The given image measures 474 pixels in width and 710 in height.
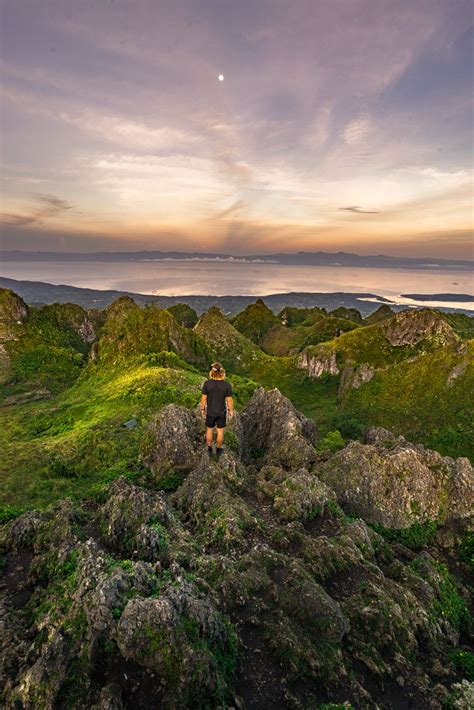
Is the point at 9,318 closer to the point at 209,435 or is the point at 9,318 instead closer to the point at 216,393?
the point at 209,435

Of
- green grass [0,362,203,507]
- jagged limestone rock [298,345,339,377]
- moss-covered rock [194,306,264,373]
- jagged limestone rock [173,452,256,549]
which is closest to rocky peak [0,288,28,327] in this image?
green grass [0,362,203,507]

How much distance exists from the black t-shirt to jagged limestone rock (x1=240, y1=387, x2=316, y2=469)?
10.6 m

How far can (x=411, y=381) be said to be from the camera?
221ft

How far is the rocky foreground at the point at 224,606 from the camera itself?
931 cm

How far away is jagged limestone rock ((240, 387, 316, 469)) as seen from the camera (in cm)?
2895

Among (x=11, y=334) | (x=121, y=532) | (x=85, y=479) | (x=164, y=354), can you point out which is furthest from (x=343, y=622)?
(x=11, y=334)

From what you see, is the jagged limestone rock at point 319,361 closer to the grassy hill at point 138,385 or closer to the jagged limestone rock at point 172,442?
the grassy hill at point 138,385

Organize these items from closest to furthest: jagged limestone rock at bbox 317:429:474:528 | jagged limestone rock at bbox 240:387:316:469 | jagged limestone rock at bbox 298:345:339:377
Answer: jagged limestone rock at bbox 317:429:474:528 → jagged limestone rock at bbox 240:387:316:469 → jagged limestone rock at bbox 298:345:339:377

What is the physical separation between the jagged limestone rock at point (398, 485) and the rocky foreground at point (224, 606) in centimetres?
247

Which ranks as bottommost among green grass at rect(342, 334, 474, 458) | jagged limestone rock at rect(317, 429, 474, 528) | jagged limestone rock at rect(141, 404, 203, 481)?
green grass at rect(342, 334, 474, 458)

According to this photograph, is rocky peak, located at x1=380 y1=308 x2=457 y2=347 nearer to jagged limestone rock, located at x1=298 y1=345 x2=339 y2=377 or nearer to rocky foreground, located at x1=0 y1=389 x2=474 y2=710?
jagged limestone rock, located at x1=298 y1=345 x2=339 y2=377

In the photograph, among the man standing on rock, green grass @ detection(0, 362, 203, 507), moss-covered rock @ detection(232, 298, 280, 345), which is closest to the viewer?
the man standing on rock

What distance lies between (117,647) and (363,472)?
2148 cm

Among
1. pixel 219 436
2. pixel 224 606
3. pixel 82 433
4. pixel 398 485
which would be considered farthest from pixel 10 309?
pixel 224 606
